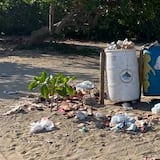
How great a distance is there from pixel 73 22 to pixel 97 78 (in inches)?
205

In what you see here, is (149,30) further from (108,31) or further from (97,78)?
(97,78)

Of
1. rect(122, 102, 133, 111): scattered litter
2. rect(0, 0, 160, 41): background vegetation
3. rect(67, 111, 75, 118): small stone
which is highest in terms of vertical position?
rect(0, 0, 160, 41): background vegetation

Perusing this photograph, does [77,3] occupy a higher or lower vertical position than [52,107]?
higher

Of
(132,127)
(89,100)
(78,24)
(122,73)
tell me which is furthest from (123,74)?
(78,24)

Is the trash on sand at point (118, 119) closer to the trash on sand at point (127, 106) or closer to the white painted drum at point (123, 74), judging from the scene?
the trash on sand at point (127, 106)

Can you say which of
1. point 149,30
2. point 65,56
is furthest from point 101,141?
point 149,30

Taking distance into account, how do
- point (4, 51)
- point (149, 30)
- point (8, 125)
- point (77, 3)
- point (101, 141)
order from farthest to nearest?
point (149, 30)
point (4, 51)
point (77, 3)
point (8, 125)
point (101, 141)

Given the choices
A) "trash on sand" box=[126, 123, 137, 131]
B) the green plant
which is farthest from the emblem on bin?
"trash on sand" box=[126, 123, 137, 131]

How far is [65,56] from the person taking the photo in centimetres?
1370

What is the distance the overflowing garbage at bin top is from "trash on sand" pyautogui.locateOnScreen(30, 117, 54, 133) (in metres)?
1.35

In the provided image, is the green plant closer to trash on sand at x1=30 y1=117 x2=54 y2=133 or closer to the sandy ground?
the sandy ground

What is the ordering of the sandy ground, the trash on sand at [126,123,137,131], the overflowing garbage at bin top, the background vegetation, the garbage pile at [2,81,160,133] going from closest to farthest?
the sandy ground → the trash on sand at [126,123,137,131] → the garbage pile at [2,81,160,133] → the overflowing garbage at bin top → the background vegetation

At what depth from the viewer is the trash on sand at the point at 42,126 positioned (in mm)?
6213

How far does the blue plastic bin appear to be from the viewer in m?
7.31
